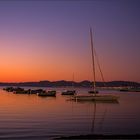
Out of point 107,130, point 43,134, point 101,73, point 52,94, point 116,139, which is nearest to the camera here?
point 116,139

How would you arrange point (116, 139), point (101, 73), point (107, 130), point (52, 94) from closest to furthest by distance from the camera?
point (116, 139) → point (107, 130) → point (101, 73) → point (52, 94)

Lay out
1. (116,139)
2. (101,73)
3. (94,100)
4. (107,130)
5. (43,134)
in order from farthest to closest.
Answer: (101,73) < (94,100) < (107,130) < (43,134) < (116,139)

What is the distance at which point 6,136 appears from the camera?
76.4ft

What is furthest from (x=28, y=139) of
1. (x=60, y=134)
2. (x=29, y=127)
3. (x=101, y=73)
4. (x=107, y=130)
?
(x=101, y=73)

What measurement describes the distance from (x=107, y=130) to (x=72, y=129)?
10.1 feet

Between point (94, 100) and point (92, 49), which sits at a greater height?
point (92, 49)

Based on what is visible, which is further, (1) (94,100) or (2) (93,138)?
(1) (94,100)

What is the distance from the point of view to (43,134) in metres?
24.4

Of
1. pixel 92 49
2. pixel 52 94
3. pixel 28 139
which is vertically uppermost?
pixel 92 49

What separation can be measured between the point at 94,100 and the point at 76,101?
5596mm

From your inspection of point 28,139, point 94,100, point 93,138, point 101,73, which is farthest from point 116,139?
point 101,73

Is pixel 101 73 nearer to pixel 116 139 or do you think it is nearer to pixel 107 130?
pixel 107 130

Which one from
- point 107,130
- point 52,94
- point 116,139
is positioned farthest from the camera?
point 52,94

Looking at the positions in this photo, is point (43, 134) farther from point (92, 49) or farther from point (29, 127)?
point (92, 49)
